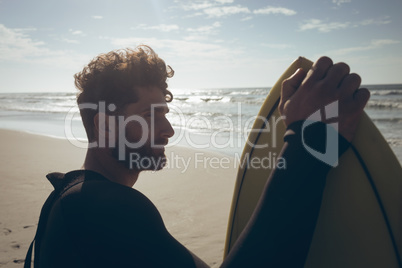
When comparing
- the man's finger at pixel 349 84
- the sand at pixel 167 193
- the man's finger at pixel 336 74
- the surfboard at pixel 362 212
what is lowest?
the sand at pixel 167 193

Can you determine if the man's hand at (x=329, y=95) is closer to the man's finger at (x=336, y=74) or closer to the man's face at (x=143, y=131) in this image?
the man's finger at (x=336, y=74)

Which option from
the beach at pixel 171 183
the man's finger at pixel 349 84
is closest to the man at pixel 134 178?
the man's finger at pixel 349 84

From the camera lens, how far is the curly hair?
122cm

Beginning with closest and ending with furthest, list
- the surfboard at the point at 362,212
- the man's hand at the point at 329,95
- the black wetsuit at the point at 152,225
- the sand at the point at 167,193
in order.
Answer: the black wetsuit at the point at 152,225 < the man's hand at the point at 329,95 < the surfboard at the point at 362,212 < the sand at the point at 167,193

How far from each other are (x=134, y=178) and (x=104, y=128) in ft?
0.85

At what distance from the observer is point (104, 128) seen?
4.08 feet

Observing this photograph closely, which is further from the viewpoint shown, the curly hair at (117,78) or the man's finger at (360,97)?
the curly hair at (117,78)

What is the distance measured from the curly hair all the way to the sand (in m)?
2.53

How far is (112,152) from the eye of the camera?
124cm

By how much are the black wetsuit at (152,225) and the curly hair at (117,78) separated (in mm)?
320

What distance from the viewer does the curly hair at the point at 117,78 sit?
1.22 m

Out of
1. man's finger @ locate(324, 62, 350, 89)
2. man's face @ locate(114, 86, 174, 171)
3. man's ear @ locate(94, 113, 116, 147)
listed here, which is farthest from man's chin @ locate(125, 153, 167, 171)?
man's finger @ locate(324, 62, 350, 89)

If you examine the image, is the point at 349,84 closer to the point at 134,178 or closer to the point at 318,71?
the point at 318,71

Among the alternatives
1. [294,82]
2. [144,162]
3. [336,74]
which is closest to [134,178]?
[144,162]
